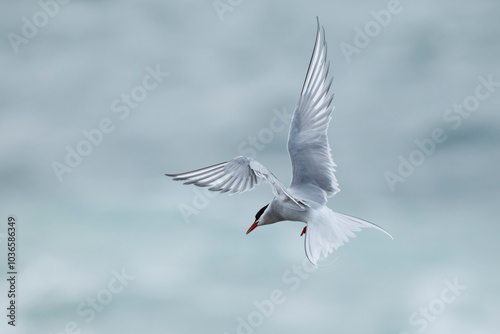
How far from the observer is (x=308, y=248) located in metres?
8.08

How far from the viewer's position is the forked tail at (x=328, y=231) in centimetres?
815

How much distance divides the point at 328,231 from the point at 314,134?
79.5 inches

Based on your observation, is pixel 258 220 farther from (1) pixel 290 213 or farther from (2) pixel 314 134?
(2) pixel 314 134

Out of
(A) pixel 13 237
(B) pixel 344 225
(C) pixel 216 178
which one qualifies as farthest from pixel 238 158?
(A) pixel 13 237

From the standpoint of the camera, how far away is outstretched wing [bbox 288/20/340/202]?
9734mm

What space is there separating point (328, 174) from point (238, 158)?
4.62 feet

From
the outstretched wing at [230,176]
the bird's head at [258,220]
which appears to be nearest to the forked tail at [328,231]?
the outstretched wing at [230,176]

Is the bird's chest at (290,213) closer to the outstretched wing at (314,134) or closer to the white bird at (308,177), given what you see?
the white bird at (308,177)

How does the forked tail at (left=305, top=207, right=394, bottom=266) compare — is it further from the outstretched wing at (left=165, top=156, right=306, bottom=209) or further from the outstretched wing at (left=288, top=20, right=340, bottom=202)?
the outstretched wing at (left=288, top=20, right=340, bottom=202)

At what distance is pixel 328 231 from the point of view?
8406 mm

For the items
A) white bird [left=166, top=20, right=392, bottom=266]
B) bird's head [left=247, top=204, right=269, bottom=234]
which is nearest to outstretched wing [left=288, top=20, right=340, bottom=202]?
white bird [left=166, top=20, right=392, bottom=266]

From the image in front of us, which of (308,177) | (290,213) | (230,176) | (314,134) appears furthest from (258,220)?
(314,134)

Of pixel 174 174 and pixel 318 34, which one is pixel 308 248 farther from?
pixel 318 34

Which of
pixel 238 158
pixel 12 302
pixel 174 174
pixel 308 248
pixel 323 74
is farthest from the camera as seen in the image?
pixel 12 302
